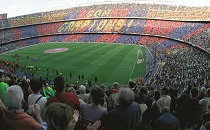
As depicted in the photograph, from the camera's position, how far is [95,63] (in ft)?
141

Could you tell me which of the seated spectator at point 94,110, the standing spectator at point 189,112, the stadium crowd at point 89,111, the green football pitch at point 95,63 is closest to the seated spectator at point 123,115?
the stadium crowd at point 89,111

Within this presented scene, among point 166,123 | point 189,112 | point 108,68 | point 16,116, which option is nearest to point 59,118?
point 16,116

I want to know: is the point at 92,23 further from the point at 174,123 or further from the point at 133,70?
the point at 174,123

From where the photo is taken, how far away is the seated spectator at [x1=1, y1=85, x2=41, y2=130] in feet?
13.3

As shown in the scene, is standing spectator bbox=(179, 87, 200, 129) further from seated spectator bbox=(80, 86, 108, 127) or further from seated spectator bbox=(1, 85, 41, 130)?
seated spectator bbox=(1, 85, 41, 130)

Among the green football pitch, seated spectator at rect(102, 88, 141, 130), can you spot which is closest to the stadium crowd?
seated spectator at rect(102, 88, 141, 130)

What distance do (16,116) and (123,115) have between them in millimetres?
2095

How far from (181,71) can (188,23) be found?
115 ft

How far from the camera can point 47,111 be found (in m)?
3.52

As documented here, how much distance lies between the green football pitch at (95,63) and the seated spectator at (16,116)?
28.1m

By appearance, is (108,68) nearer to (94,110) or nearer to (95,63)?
(95,63)

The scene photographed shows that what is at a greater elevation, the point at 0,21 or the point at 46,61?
the point at 0,21

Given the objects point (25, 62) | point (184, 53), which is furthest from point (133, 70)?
point (25, 62)

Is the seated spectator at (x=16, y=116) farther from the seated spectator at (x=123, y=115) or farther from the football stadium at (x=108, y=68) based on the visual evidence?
the seated spectator at (x=123, y=115)
